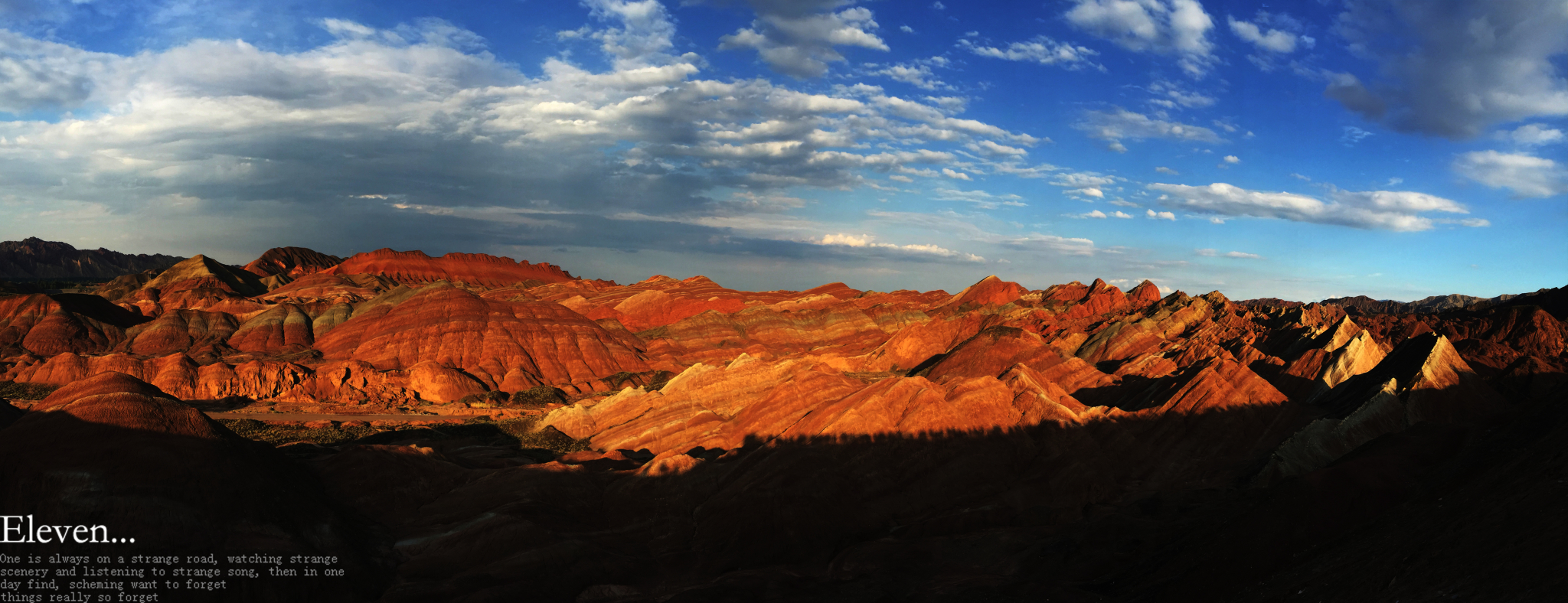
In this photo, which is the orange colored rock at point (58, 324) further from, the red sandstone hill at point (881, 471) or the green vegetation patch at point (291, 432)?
the green vegetation patch at point (291, 432)

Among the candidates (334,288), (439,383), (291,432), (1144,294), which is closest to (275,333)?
(439,383)

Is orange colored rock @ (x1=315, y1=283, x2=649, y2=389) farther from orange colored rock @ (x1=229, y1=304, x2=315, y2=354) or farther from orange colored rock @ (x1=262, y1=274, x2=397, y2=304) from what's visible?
orange colored rock @ (x1=262, y1=274, x2=397, y2=304)

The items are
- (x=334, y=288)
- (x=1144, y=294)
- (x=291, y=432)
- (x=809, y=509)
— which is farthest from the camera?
(x=334, y=288)

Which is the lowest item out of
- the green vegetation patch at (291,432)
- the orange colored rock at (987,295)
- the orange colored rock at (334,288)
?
the green vegetation patch at (291,432)

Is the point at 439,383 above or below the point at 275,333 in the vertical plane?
below

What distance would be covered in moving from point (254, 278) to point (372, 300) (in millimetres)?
83415

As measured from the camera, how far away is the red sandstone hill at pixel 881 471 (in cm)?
2745

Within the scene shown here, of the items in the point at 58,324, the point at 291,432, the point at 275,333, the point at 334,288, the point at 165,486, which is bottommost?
the point at 291,432


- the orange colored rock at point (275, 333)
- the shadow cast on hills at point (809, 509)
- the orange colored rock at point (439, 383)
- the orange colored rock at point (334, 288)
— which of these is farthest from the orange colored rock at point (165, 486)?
the orange colored rock at point (334, 288)

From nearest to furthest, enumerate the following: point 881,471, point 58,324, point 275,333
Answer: point 881,471 → point 58,324 → point 275,333

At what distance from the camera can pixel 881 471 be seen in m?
43.6

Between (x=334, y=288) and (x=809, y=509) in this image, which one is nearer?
(x=809, y=509)

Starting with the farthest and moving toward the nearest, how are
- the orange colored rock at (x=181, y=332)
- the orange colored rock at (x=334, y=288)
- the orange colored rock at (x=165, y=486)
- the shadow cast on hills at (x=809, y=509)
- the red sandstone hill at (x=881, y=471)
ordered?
the orange colored rock at (x=334, y=288) → the orange colored rock at (x=181, y=332) → the orange colored rock at (x=165, y=486) → the shadow cast on hills at (x=809, y=509) → the red sandstone hill at (x=881, y=471)

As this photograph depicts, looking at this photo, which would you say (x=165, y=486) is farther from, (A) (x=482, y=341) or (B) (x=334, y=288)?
(B) (x=334, y=288)
